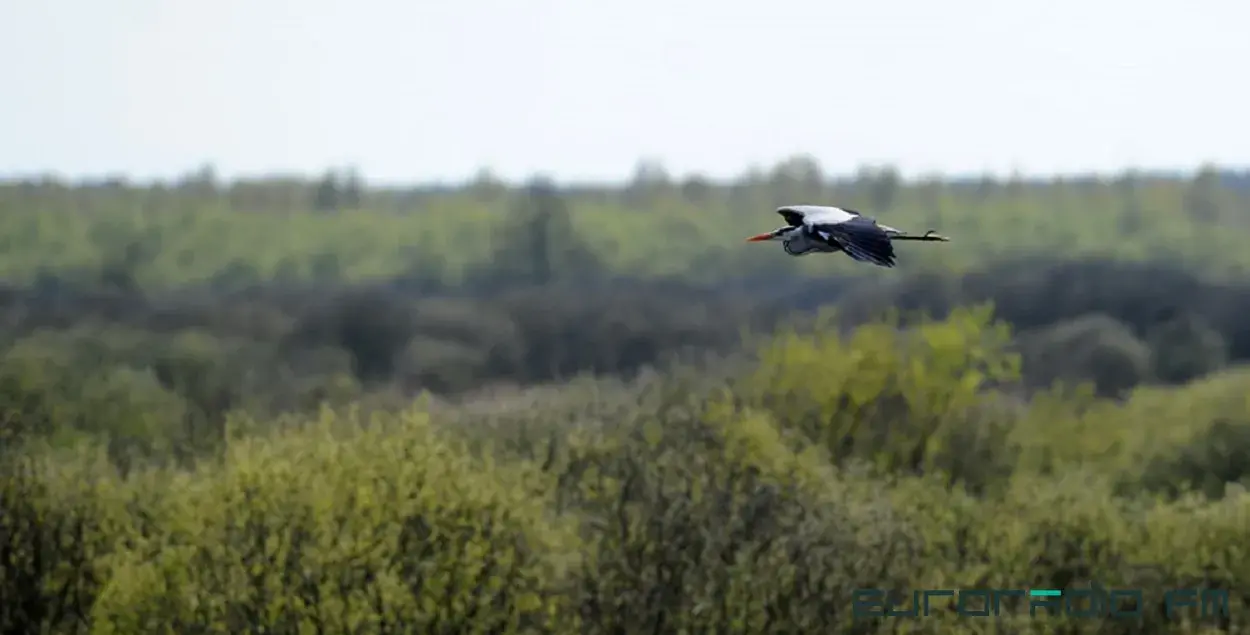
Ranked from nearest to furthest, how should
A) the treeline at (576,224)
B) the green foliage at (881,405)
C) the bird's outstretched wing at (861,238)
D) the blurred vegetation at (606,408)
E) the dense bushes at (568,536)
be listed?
the bird's outstretched wing at (861,238)
the dense bushes at (568,536)
the blurred vegetation at (606,408)
the green foliage at (881,405)
the treeline at (576,224)

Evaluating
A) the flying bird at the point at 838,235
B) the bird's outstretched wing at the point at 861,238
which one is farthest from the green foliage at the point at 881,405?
the bird's outstretched wing at the point at 861,238

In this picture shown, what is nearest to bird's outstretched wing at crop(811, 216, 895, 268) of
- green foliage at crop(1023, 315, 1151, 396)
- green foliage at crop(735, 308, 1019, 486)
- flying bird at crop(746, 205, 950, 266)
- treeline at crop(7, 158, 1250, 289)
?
flying bird at crop(746, 205, 950, 266)

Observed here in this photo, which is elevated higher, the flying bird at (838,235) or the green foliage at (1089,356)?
the flying bird at (838,235)

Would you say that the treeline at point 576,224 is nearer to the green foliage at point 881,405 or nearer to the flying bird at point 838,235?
the green foliage at point 881,405

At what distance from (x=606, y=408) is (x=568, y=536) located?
1464cm

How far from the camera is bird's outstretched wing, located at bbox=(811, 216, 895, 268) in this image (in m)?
8.70

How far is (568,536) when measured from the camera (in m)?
32.3

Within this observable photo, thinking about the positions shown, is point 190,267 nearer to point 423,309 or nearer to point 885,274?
point 423,309

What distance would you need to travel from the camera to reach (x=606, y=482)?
34.0 metres

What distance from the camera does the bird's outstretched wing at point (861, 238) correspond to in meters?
8.70

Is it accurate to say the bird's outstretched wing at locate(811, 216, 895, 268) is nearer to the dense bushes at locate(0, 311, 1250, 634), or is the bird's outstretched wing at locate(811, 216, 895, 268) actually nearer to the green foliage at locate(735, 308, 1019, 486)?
the dense bushes at locate(0, 311, 1250, 634)

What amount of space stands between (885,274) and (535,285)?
1836cm

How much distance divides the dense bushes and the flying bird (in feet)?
66.4

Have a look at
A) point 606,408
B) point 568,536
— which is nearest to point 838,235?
point 568,536
